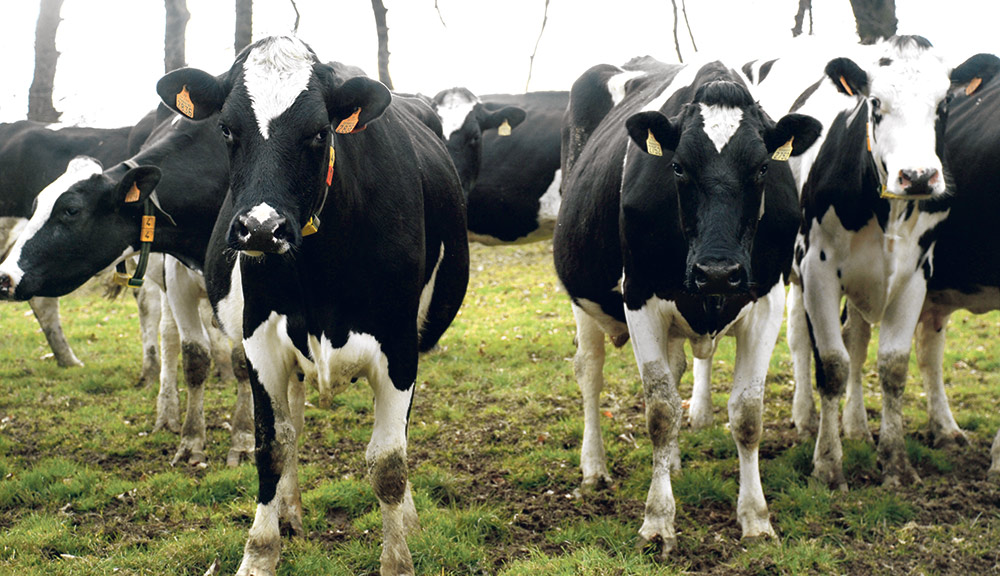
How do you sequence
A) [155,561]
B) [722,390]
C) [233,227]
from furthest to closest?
1. [722,390]
2. [155,561]
3. [233,227]

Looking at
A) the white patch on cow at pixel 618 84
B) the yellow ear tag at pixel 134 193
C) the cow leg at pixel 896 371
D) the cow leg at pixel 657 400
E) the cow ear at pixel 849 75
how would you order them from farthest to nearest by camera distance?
1. the white patch on cow at pixel 618 84
2. the yellow ear tag at pixel 134 193
3. the cow leg at pixel 896 371
4. the cow ear at pixel 849 75
5. the cow leg at pixel 657 400

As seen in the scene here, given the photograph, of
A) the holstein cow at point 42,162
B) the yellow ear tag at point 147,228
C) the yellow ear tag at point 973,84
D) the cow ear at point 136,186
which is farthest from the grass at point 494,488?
the yellow ear tag at point 973,84

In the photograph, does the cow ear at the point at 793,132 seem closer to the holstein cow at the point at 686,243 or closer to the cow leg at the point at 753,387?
the holstein cow at the point at 686,243

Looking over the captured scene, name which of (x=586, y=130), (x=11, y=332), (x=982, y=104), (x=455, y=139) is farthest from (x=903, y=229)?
(x=11, y=332)

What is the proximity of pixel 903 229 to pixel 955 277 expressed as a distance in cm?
113

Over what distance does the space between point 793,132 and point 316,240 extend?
7.87 ft

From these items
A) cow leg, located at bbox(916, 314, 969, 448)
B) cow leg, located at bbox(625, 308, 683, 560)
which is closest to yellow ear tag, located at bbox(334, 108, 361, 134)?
cow leg, located at bbox(625, 308, 683, 560)

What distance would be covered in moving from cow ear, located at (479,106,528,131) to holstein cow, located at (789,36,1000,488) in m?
4.59

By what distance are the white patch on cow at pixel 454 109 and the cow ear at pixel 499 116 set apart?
19 centimetres

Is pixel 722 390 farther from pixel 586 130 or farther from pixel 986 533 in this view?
pixel 986 533

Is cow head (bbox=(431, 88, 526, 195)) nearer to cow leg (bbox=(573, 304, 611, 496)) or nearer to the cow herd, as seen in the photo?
the cow herd

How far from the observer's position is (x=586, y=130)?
723cm

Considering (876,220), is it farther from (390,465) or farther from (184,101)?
(184,101)

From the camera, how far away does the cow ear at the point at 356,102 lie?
12.2ft
